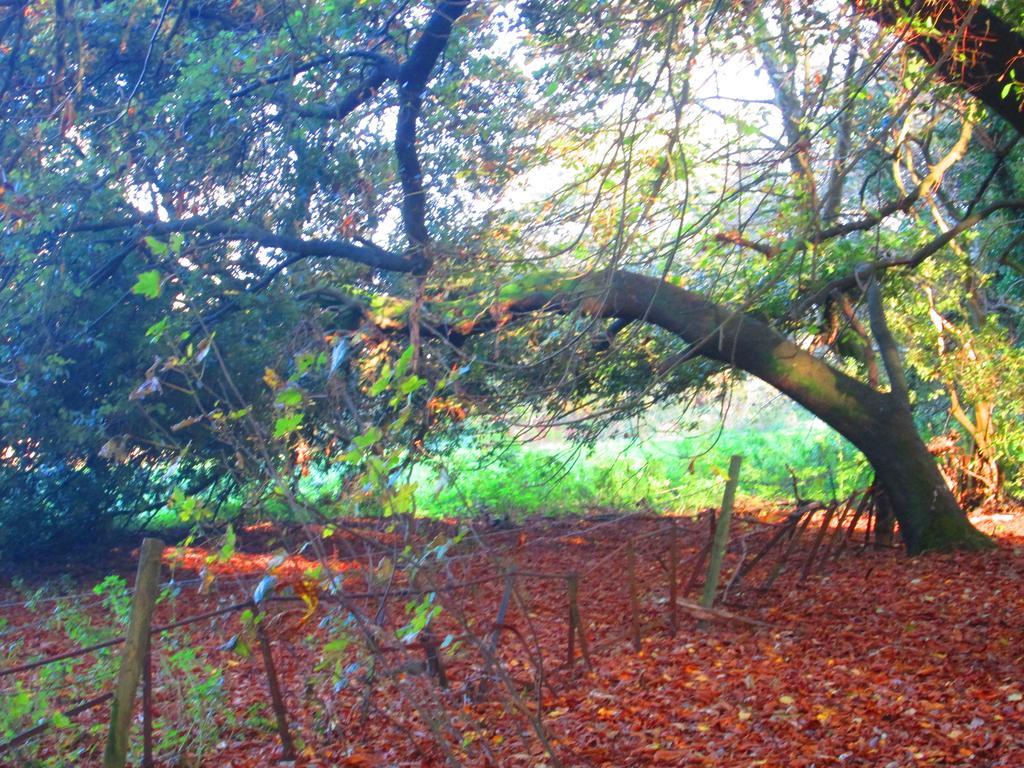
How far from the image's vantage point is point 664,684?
616cm

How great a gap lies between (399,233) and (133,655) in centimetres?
756

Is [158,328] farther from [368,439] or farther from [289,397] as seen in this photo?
[368,439]

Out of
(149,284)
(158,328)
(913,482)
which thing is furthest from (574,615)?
(913,482)

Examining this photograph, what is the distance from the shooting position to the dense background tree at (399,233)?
26.7 feet

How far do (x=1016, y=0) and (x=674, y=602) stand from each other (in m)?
5.30

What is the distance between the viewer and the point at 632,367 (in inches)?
436

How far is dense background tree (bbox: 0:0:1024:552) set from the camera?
8.13m

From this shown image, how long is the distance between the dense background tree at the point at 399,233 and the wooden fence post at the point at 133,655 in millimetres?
3261

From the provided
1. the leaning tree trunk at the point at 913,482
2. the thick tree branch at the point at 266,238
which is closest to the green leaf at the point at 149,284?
the thick tree branch at the point at 266,238

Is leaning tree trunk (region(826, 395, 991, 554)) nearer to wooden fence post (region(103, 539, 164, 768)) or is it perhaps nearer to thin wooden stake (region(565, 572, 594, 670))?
thin wooden stake (region(565, 572, 594, 670))

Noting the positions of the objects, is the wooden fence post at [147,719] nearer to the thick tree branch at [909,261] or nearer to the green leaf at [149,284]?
the green leaf at [149,284]

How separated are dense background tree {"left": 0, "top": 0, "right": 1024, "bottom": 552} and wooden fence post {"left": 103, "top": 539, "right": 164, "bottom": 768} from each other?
3.26 m

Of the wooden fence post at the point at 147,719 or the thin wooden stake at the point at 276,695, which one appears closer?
the wooden fence post at the point at 147,719

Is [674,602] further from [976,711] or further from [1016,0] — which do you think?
[1016,0]
